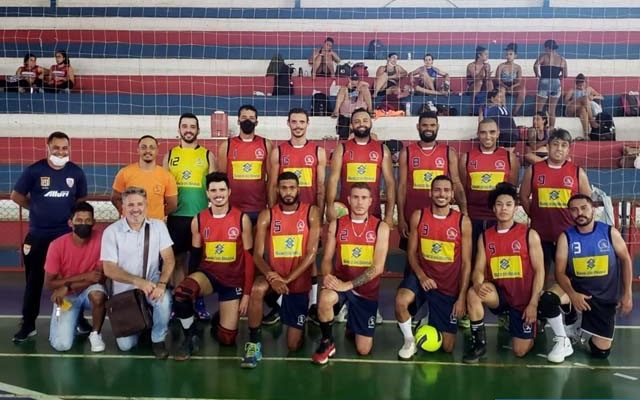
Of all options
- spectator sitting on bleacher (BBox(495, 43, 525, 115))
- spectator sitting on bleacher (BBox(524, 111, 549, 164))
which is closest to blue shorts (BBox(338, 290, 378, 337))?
spectator sitting on bleacher (BBox(524, 111, 549, 164))

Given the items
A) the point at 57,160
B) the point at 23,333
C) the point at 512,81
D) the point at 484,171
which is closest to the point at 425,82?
the point at 512,81

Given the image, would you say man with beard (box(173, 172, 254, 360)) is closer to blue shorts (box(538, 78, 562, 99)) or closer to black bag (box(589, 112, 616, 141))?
black bag (box(589, 112, 616, 141))

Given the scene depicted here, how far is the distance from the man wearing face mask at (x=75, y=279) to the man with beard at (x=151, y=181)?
0.51 m

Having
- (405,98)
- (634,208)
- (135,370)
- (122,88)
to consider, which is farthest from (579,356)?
(122,88)

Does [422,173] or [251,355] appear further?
[422,173]

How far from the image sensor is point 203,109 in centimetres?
1189

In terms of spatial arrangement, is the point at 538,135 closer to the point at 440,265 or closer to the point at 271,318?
the point at 440,265

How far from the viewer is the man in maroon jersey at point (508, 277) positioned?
5.14 meters

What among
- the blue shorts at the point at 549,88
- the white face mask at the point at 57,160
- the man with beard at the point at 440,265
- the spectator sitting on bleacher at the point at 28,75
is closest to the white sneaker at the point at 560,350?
the man with beard at the point at 440,265

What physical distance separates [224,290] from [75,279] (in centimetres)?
117

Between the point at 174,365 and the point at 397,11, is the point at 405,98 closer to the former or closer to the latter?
the point at 397,11

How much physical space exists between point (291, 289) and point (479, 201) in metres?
1.90

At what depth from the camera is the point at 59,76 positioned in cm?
1195

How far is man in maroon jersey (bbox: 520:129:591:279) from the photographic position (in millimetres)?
5695
